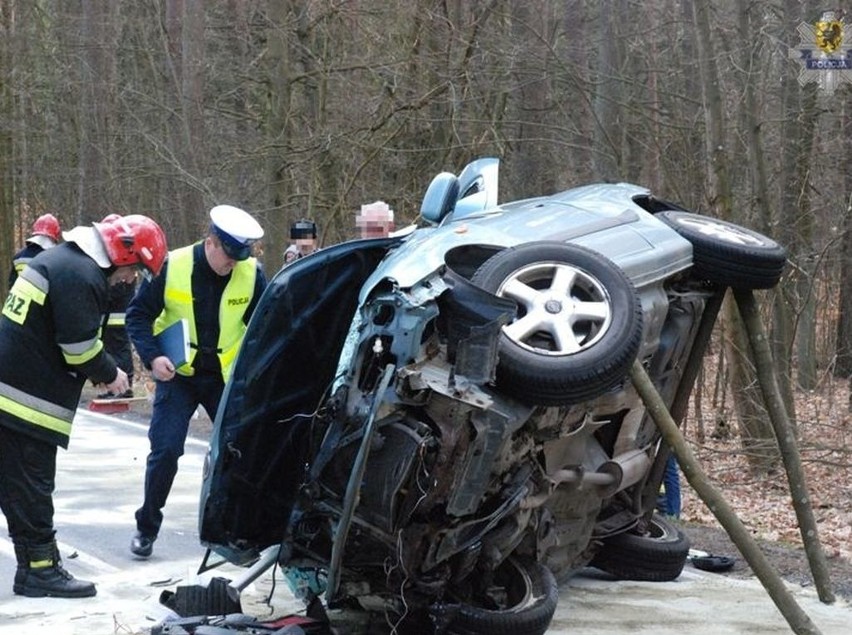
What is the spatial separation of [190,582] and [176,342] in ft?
4.34

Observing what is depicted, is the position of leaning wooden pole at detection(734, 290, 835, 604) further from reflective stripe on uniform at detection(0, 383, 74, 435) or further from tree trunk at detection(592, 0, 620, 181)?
tree trunk at detection(592, 0, 620, 181)

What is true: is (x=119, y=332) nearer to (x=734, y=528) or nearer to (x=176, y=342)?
(x=176, y=342)

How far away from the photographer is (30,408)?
5.97m

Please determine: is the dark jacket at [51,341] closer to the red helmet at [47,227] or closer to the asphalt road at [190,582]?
the asphalt road at [190,582]

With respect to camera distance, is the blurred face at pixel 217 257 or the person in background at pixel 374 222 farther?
the person in background at pixel 374 222

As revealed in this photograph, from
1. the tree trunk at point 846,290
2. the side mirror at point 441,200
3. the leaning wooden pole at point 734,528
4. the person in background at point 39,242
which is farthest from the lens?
the tree trunk at point 846,290

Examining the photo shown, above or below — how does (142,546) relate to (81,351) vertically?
below

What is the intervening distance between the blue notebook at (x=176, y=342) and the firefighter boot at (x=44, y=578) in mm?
1202

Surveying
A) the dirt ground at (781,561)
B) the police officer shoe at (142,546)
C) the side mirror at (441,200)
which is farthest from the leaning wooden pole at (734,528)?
the police officer shoe at (142,546)

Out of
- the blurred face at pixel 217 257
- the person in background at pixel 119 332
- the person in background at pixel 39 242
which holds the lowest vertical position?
the person in background at pixel 119 332

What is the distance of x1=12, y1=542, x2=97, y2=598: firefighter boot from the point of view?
6039 millimetres

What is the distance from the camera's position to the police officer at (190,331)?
6.71 metres

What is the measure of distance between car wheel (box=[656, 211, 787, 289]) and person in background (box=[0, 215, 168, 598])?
265cm

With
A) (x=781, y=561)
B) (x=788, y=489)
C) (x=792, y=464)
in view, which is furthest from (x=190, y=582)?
(x=788, y=489)
